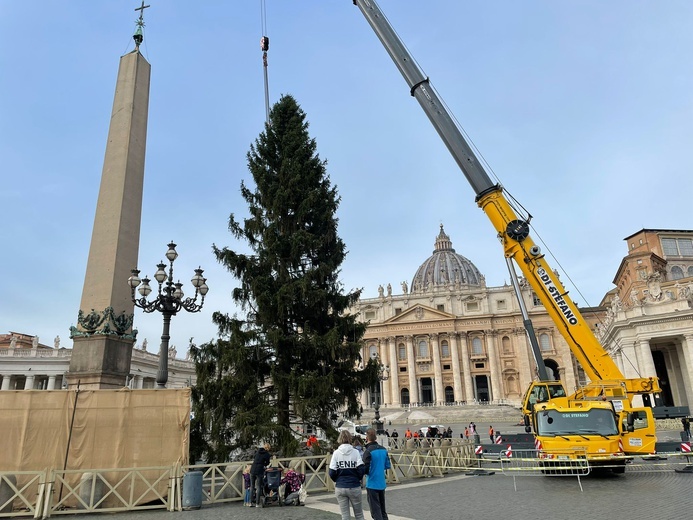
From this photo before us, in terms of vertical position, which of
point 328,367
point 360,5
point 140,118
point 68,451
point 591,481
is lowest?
point 591,481

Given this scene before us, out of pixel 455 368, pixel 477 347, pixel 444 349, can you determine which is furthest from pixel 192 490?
pixel 477 347

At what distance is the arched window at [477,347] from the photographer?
266 feet

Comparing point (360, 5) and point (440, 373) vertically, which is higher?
point (360, 5)

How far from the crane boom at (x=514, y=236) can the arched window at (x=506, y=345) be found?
2727 inches

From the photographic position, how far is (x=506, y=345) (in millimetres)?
80000

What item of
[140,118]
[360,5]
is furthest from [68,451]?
[360,5]

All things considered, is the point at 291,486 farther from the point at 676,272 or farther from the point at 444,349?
the point at 444,349

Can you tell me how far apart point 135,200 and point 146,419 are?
17.9 feet

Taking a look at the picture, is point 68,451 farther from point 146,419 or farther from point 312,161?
point 312,161

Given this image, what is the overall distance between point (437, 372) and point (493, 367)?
902cm

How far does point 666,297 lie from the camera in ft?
123

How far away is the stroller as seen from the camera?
934cm

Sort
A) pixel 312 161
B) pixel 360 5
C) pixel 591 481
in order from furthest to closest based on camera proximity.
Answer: pixel 360 5 → pixel 312 161 → pixel 591 481

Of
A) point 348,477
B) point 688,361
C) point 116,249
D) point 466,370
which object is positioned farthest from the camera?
point 466,370
